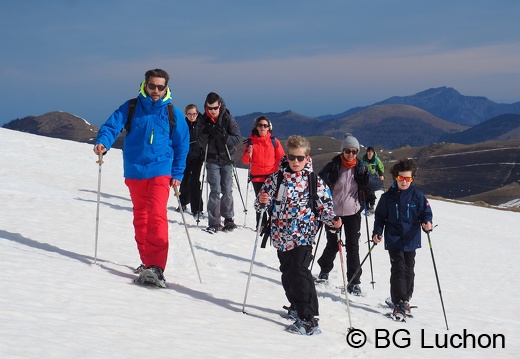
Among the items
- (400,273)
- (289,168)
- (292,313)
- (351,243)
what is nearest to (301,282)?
(292,313)

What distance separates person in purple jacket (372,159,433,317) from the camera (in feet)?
27.3

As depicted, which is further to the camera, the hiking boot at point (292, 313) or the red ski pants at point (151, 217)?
the red ski pants at point (151, 217)

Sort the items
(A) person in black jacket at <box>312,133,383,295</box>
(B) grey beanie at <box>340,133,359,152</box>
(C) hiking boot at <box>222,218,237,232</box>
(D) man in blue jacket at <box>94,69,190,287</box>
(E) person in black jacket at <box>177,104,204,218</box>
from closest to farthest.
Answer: (D) man in blue jacket at <box>94,69,190,287</box>
(B) grey beanie at <box>340,133,359,152</box>
(A) person in black jacket at <box>312,133,383,295</box>
(C) hiking boot at <box>222,218,237,232</box>
(E) person in black jacket at <box>177,104,204,218</box>

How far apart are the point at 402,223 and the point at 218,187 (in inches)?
201

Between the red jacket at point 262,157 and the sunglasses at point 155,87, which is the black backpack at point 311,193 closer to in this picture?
the sunglasses at point 155,87

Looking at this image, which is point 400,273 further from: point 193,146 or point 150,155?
point 193,146

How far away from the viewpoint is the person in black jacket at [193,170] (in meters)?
13.7

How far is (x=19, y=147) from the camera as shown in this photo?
25156 mm

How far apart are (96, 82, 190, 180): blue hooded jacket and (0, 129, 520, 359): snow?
1.57m

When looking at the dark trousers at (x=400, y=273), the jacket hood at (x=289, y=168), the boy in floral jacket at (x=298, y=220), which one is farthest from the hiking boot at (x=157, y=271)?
the dark trousers at (x=400, y=273)

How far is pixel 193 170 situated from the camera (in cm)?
1427

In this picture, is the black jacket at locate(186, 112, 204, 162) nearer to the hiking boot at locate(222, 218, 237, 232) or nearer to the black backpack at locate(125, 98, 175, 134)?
the hiking boot at locate(222, 218, 237, 232)

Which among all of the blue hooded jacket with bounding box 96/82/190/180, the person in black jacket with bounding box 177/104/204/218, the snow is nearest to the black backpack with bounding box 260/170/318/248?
the snow

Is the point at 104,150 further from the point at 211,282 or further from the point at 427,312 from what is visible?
the point at 427,312
